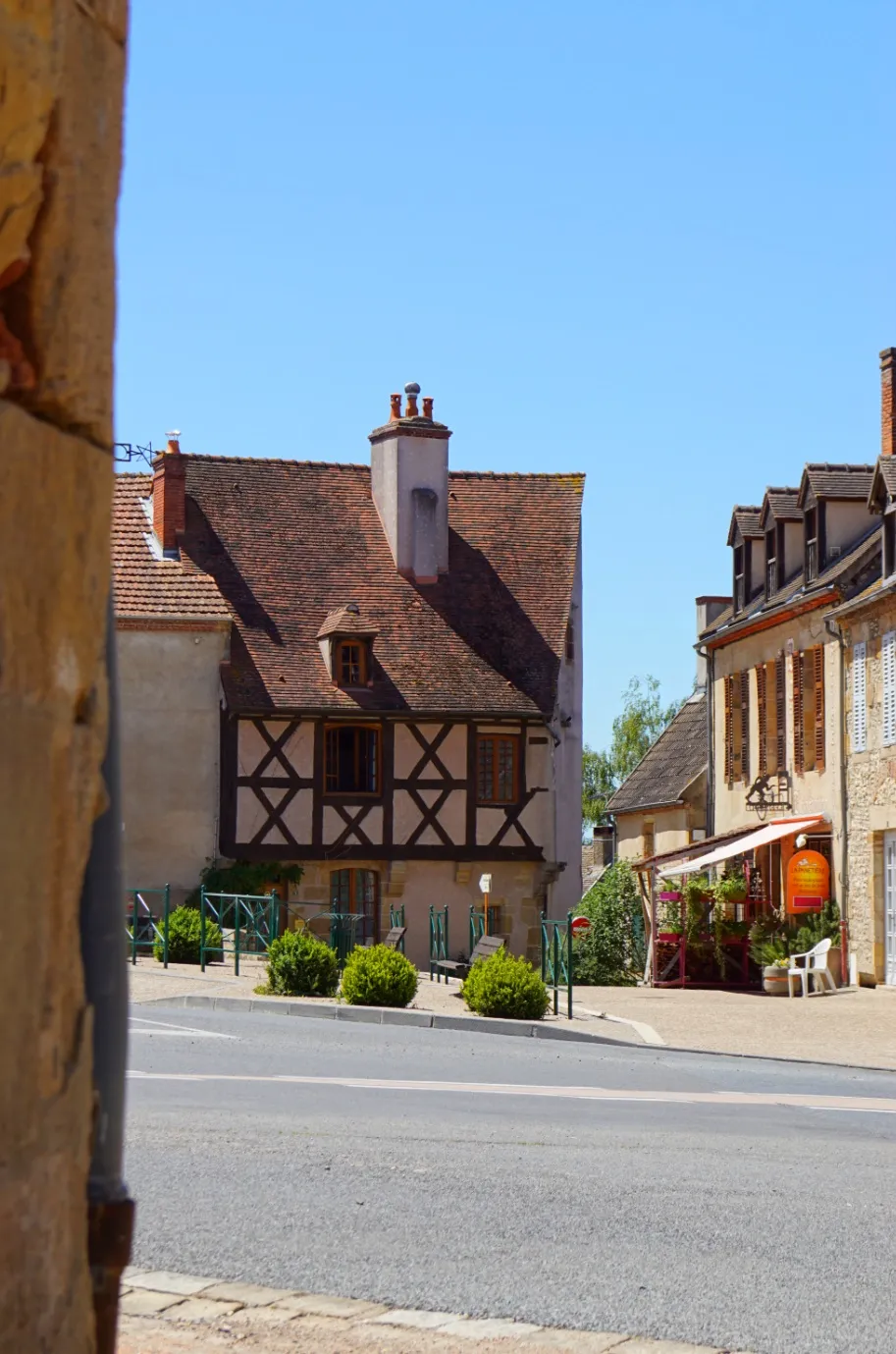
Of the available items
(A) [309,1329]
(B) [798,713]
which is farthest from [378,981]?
(A) [309,1329]

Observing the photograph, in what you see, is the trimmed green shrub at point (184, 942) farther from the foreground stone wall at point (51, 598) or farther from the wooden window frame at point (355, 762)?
the foreground stone wall at point (51, 598)

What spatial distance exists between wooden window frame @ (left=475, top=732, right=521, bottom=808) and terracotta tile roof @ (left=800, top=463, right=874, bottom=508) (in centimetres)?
715

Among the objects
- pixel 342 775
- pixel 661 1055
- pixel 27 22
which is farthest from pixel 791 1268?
pixel 342 775

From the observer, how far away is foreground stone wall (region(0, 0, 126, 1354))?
2.45 m

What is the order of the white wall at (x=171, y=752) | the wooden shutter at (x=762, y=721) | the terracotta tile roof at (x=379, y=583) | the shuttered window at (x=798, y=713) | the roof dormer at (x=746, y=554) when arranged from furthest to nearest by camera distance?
the terracotta tile roof at (x=379, y=583) → the roof dormer at (x=746, y=554) → the white wall at (x=171, y=752) → the wooden shutter at (x=762, y=721) → the shuttered window at (x=798, y=713)

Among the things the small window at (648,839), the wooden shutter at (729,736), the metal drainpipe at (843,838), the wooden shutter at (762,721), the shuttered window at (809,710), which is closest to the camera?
the metal drainpipe at (843,838)

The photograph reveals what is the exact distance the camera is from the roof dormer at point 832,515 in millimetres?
27766

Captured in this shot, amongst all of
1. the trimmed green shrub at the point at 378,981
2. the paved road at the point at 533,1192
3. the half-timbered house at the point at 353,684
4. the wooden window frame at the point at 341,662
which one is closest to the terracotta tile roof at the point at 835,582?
the half-timbered house at the point at 353,684

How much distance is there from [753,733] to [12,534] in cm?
2818

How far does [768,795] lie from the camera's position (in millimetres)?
29016

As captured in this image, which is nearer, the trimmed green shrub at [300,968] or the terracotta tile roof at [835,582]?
the trimmed green shrub at [300,968]

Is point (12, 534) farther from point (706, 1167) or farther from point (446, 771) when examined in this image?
point (446, 771)

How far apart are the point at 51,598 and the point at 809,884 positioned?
2412 cm

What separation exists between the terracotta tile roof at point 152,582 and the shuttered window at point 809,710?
9.65m
